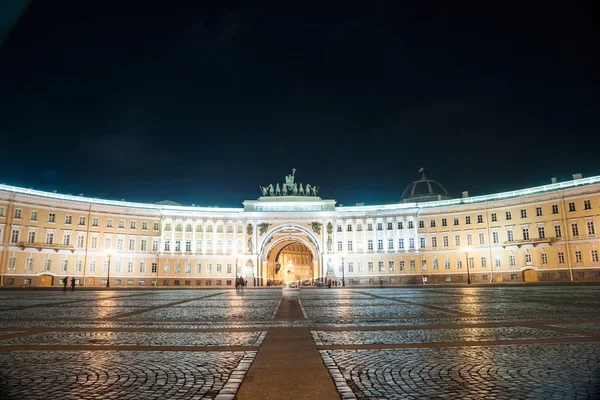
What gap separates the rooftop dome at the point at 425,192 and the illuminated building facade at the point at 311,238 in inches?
11.7

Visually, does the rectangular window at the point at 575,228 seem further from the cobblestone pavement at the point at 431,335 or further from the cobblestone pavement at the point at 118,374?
the cobblestone pavement at the point at 118,374

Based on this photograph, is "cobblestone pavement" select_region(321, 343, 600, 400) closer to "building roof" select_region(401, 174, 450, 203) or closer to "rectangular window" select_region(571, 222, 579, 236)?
"rectangular window" select_region(571, 222, 579, 236)

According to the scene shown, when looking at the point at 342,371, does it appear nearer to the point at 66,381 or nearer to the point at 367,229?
the point at 66,381

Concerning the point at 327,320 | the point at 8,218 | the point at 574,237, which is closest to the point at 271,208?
the point at 8,218

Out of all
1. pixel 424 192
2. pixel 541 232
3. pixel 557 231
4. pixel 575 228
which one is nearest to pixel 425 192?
pixel 424 192

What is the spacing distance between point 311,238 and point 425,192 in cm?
2797

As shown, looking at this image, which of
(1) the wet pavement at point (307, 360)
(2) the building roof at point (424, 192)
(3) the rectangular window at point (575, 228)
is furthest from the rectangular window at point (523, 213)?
(1) the wet pavement at point (307, 360)

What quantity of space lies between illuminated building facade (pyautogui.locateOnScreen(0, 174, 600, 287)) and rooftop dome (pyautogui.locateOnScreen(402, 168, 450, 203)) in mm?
297

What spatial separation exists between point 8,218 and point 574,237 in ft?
266

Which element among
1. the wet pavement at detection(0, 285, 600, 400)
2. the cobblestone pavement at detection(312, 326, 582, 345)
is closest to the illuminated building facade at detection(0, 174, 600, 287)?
the cobblestone pavement at detection(312, 326, 582, 345)

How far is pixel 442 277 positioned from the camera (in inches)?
3201

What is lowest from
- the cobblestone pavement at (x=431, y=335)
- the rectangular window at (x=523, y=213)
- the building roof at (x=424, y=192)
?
the cobblestone pavement at (x=431, y=335)

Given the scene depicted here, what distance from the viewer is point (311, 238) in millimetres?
93188

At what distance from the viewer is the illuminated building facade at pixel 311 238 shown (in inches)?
2552
